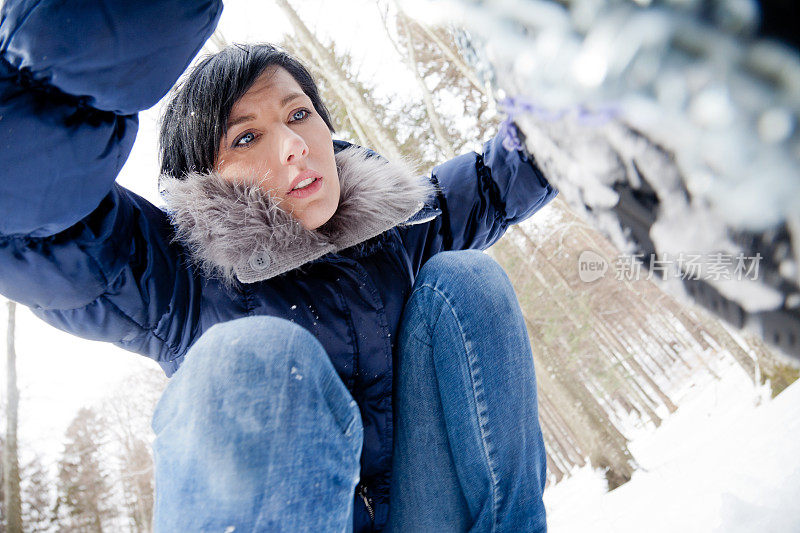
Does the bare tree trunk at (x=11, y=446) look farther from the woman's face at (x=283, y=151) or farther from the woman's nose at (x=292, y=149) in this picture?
the woman's nose at (x=292, y=149)

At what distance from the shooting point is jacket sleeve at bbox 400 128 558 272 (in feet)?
3.71

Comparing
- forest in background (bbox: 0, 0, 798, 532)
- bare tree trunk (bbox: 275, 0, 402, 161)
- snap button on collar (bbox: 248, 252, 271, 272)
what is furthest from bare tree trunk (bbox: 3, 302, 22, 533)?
snap button on collar (bbox: 248, 252, 271, 272)

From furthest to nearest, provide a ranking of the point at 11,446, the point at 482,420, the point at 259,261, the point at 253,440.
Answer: the point at 11,446, the point at 259,261, the point at 482,420, the point at 253,440

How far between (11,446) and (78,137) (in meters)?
6.06

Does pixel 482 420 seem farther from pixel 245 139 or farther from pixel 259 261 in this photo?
pixel 245 139

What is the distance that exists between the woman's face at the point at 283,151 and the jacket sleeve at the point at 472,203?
264 millimetres

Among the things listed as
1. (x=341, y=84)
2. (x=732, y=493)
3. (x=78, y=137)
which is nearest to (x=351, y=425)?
(x=78, y=137)

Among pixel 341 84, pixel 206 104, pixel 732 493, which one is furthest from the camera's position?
pixel 341 84

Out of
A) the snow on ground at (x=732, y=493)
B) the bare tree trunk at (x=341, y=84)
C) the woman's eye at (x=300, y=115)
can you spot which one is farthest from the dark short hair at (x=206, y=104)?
the bare tree trunk at (x=341, y=84)

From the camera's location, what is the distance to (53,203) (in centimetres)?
63

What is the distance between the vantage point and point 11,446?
4875 millimetres

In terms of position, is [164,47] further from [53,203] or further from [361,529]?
[361,529]

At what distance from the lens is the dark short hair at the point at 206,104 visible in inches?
40.1

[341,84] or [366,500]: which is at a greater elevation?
[341,84]
